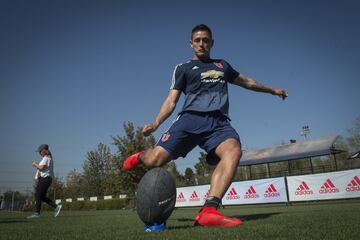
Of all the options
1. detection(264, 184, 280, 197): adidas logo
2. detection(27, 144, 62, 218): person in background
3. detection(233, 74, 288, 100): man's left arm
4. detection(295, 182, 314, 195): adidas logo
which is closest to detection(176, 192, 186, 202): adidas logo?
detection(264, 184, 280, 197): adidas logo

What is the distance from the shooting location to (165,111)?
436 centimetres

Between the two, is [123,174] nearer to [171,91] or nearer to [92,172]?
[92,172]

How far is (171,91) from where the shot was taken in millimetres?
4523

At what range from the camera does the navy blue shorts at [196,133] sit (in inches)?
163

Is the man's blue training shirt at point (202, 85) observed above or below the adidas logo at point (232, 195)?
above

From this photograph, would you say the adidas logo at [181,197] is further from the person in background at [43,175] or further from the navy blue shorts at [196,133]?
the navy blue shorts at [196,133]

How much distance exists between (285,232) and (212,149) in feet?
5.18

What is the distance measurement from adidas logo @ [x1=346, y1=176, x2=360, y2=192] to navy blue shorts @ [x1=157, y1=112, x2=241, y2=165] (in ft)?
39.1

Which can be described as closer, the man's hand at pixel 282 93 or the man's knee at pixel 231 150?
the man's knee at pixel 231 150

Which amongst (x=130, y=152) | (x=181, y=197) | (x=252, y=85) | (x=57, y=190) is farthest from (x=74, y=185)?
(x=252, y=85)

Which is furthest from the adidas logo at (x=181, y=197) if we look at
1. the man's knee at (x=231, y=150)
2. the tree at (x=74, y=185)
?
the tree at (x=74, y=185)

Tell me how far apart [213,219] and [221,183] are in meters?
0.45

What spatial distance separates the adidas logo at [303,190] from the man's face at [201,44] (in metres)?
12.8

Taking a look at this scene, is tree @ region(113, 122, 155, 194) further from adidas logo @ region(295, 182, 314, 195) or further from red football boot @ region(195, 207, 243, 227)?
red football boot @ region(195, 207, 243, 227)
